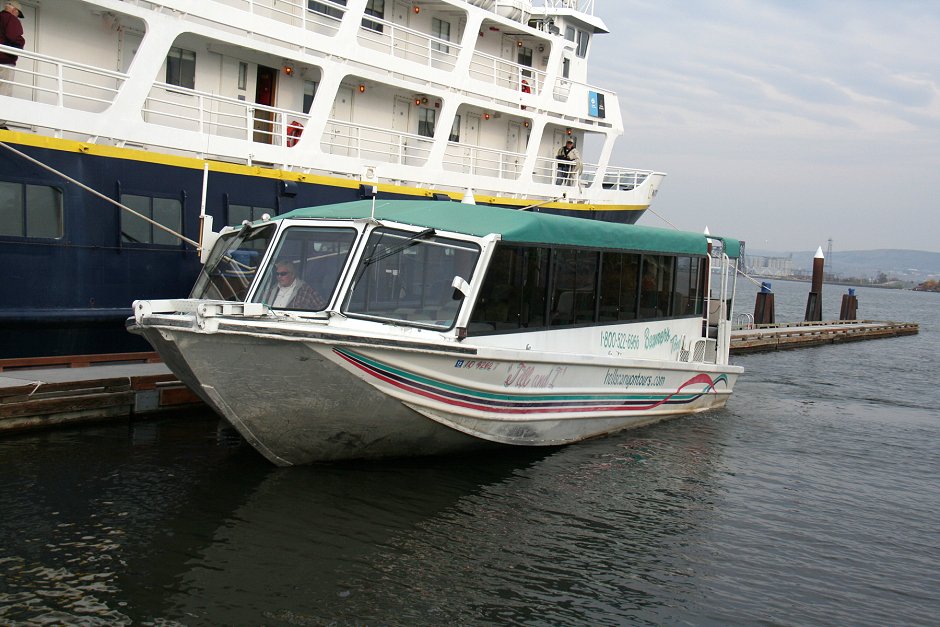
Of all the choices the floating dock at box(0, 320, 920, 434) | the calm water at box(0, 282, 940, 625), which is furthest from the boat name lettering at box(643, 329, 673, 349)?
the floating dock at box(0, 320, 920, 434)

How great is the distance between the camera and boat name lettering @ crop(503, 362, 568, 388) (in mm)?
9711

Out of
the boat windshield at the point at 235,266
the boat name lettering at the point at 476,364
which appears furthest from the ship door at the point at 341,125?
the boat name lettering at the point at 476,364

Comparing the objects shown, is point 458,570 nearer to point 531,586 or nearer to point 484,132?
point 531,586

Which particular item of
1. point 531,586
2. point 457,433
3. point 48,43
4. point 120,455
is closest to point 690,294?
point 457,433

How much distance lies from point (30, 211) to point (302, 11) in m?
7.09

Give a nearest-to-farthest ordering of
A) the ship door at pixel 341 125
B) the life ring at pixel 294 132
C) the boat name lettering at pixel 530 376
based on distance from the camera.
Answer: the boat name lettering at pixel 530 376 < the life ring at pixel 294 132 < the ship door at pixel 341 125

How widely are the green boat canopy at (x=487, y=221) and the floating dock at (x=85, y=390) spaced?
142 inches

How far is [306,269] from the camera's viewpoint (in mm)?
9352

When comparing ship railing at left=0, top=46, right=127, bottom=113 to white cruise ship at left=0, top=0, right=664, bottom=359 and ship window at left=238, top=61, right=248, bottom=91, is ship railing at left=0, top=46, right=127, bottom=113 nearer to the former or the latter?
white cruise ship at left=0, top=0, right=664, bottom=359

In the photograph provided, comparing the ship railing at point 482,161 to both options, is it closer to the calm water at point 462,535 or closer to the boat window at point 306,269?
the calm water at point 462,535

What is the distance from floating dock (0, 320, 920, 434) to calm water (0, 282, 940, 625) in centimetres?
28

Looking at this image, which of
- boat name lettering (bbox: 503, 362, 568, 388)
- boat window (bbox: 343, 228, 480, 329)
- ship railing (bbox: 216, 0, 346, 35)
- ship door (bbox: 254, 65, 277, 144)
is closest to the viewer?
boat window (bbox: 343, 228, 480, 329)

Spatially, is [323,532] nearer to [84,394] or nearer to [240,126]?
[84,394]

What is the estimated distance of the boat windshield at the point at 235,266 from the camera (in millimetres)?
10000
